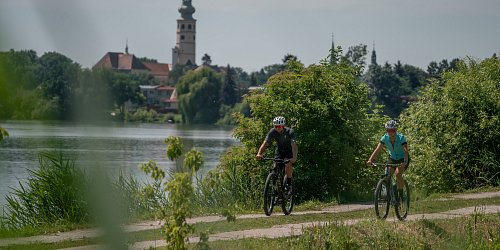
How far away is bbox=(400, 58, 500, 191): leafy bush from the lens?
48.9 feet

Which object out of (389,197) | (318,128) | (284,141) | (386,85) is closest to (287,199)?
(284,141)

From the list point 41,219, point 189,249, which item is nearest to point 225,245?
point 189,249

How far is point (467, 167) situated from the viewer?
49.6ft

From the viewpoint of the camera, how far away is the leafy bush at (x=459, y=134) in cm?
1491

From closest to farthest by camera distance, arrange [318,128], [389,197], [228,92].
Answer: [389,197] < [318,128] < [228,92]

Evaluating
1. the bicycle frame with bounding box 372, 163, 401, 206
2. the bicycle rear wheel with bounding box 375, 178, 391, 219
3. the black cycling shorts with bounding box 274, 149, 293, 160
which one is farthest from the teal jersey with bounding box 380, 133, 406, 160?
the black cycling shorts with bounding box 274, 149, 293, 160

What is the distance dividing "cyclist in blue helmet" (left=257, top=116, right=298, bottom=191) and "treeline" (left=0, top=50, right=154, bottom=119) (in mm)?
8526

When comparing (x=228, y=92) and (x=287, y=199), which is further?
(x=228, y=92)

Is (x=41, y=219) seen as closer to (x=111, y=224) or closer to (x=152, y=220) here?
(x=152, y=220)

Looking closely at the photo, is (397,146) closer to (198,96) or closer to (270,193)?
(270,193)

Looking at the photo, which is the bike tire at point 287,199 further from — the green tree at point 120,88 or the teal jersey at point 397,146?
the green tree at point 120,88

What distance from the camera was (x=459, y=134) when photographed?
591 inches

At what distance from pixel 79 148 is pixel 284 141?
28.9 ft

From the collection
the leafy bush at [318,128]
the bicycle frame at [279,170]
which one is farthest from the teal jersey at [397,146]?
the leafy bush at [318,128]
